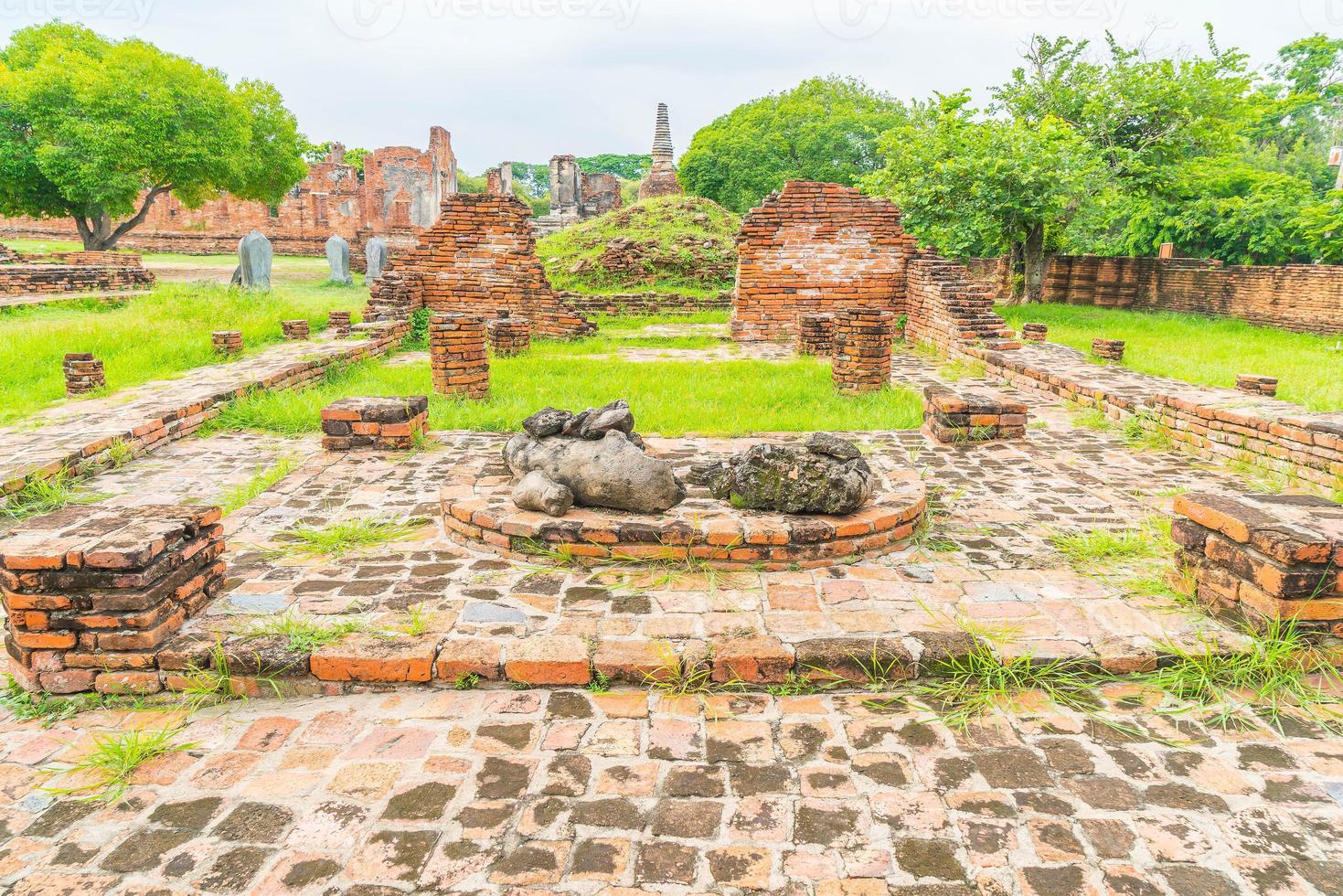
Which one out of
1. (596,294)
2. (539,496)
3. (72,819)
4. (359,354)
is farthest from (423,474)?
(596,294)

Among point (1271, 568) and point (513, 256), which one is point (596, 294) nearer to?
point (513, 256)

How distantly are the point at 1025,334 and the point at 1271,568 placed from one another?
9.73 metres

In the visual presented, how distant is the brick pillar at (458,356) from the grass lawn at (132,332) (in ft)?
10.9

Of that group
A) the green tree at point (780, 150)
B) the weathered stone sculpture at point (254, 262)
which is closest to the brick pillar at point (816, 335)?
the weathered stone sculpture at point (254, 262)

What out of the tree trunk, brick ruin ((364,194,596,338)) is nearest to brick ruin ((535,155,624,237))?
the tree trunk

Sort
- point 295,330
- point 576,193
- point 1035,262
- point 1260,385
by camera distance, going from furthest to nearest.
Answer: point 576,193
point 1035,262
point 295,330
point 1260,385

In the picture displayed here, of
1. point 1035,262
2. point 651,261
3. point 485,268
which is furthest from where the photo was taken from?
point 651,261

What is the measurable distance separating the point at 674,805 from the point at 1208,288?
19.8 m

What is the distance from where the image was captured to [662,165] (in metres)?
33.6

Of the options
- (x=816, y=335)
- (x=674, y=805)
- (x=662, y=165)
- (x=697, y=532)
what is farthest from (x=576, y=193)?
(x=674, y=805)

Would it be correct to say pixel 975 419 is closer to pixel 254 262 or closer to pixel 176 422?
pixel 176 422

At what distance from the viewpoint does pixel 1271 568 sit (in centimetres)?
307

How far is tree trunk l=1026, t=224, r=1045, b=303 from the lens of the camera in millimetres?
17359

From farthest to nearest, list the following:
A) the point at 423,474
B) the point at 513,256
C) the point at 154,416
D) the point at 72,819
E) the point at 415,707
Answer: the point at 513,256 → the point at 154,416 → the point at 423,474 → the point at 415,707 → the point at 72,819
